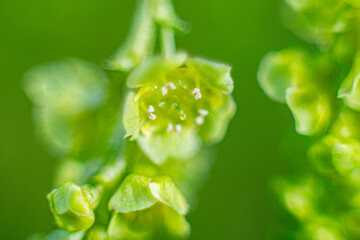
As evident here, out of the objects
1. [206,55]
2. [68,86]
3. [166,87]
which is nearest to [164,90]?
[166,87]

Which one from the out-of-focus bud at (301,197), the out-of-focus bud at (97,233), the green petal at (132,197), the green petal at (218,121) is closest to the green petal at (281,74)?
the green petal at (218,121)

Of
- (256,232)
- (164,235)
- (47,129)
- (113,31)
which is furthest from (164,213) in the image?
(113,31)

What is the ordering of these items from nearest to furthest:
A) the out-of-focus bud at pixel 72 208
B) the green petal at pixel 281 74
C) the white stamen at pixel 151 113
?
1. the out-of-focus bud at pixel 72 208
2. the white stamen at pixel 151 113
3. the green petal at pixel 281 74

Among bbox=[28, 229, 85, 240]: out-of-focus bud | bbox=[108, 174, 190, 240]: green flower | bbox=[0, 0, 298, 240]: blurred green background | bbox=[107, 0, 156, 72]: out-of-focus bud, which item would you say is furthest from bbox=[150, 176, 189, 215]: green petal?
bbox=[0, 0, 298, 240]: blurred green background

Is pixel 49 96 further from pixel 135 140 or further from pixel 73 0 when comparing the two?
pixel 73 0

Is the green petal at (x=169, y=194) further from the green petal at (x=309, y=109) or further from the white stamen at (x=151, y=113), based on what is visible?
the green petal at (x=309, y=109)

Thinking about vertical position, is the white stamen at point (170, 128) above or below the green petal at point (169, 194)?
above

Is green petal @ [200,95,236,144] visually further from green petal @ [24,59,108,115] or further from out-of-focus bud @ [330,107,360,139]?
green petal @ [24,59,108,115]
